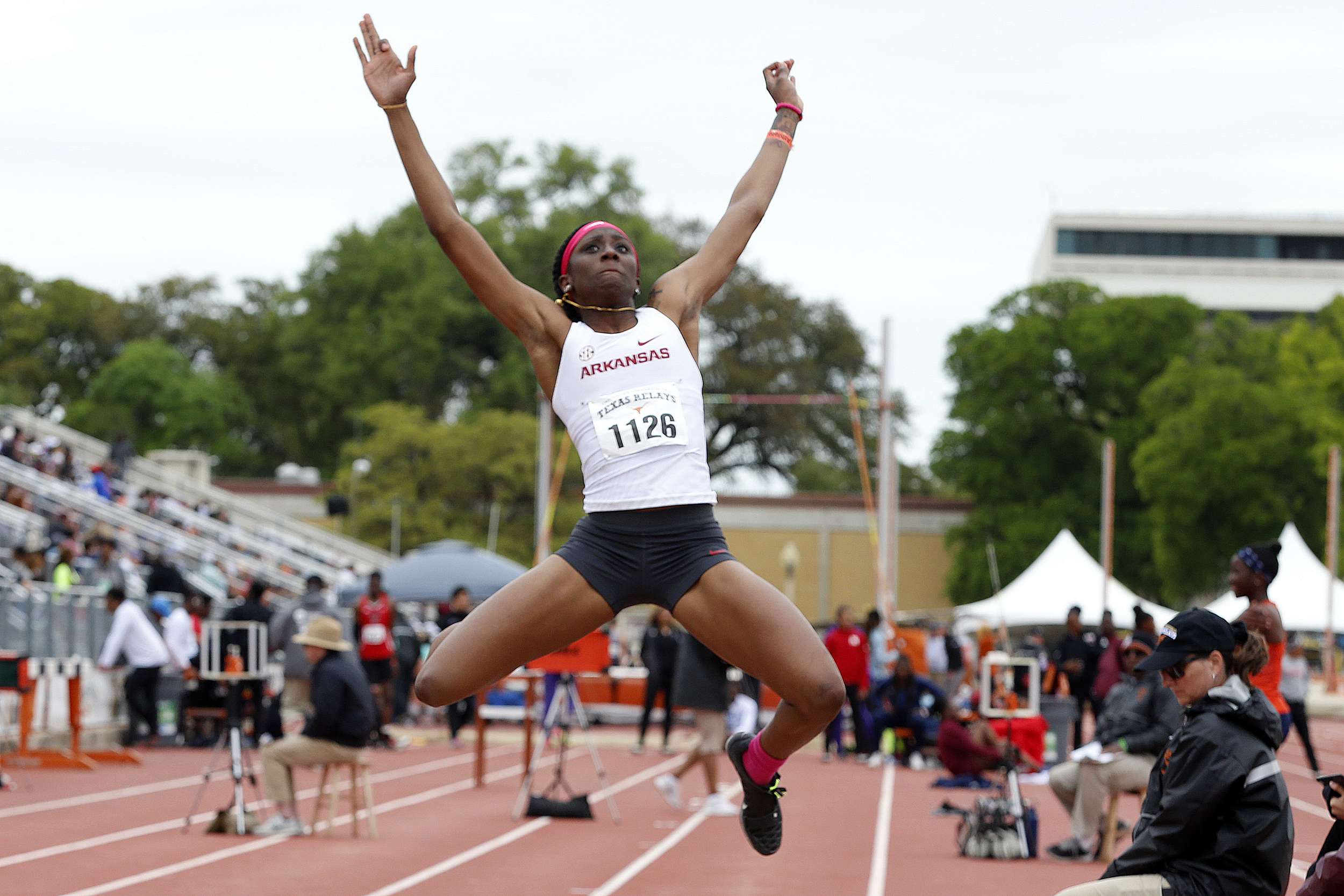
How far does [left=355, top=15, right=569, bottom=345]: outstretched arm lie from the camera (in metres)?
5.71

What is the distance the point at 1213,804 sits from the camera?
5.49 meters

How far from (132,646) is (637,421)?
15336 mm

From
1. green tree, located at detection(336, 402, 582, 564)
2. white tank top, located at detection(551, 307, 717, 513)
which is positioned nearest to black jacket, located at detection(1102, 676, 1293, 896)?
white tank top, located at detection(551, 307, 717, 513)

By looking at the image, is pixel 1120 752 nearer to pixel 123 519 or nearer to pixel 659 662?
pixel 659 662

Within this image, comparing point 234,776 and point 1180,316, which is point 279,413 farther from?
point 234,776

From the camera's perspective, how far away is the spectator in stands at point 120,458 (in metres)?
38.9

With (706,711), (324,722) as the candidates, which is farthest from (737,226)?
(706,711)

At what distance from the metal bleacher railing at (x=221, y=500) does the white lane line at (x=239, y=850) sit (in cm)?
2342

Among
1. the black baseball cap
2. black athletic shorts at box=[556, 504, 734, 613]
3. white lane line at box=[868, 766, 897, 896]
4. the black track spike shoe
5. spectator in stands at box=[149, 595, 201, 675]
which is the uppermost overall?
black athletic shorts at box=[556, 504, 734, 613]

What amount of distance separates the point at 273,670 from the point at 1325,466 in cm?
3552

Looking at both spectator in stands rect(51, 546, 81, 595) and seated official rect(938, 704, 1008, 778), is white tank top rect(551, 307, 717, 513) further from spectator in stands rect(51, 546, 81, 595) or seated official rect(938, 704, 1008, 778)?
spectator in stands rect(51, 546, 81, 595)

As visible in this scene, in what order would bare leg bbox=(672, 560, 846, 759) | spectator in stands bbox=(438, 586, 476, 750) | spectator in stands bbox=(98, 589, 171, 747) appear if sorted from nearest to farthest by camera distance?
bare leg bbox=(672, 560, 846, 759) < spectator in stands bbox=(98, 589, 171, 747) < spectator in stands bbox=(438, 586, 476, 750)

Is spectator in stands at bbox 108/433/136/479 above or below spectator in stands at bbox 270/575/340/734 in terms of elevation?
above

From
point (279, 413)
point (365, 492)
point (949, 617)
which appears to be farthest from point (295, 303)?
point (949, 617)
